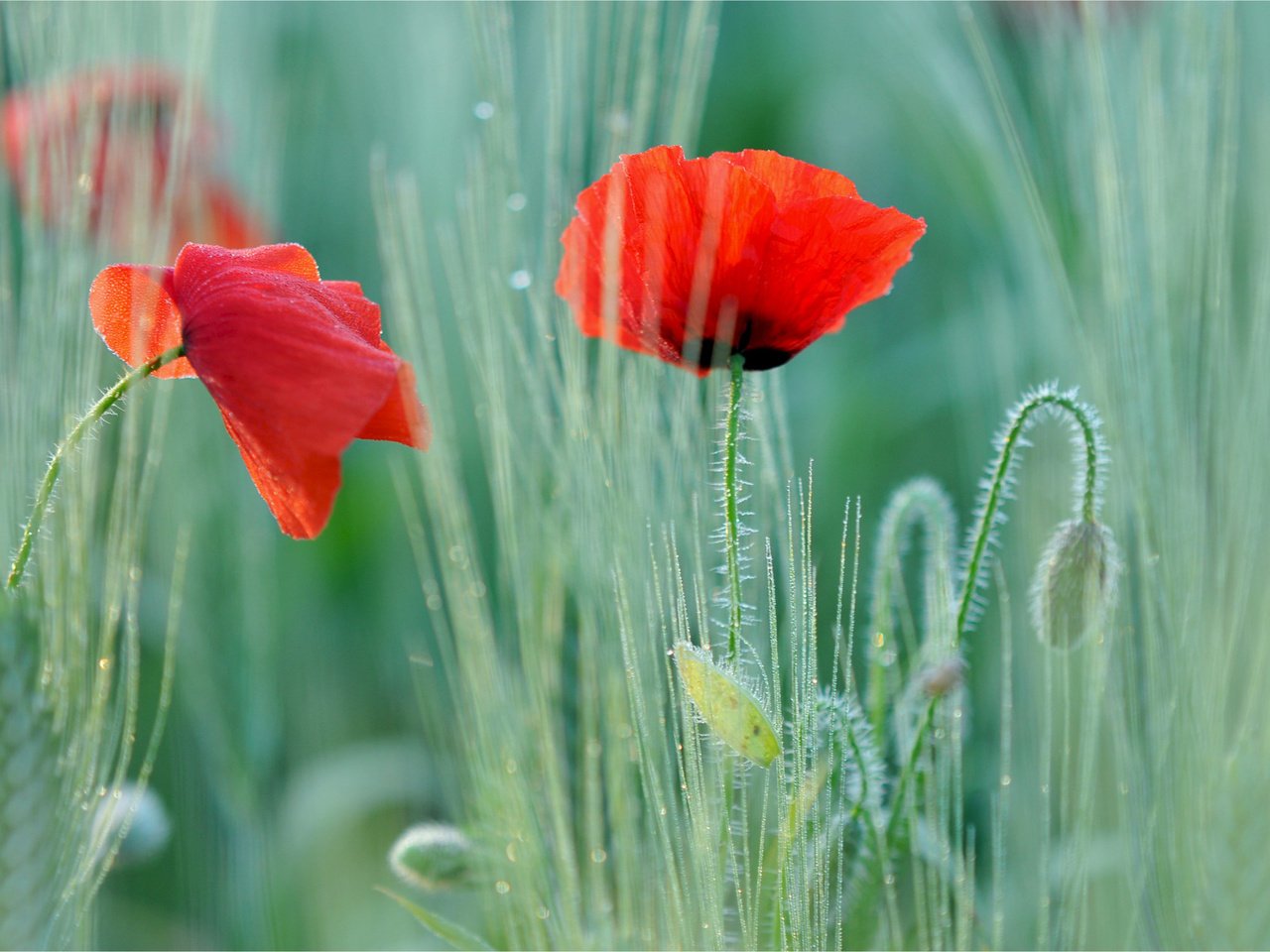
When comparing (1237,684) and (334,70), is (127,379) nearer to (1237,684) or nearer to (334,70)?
(1237,684)

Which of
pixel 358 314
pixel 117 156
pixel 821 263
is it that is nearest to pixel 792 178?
pixel 821 263

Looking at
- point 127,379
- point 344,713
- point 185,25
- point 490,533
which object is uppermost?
point 185,25

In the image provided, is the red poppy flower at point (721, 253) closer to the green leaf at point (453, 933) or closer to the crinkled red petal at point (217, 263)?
the crinkled red petal at point (217, 263)

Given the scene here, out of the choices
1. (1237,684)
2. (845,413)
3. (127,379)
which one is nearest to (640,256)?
(127,379)

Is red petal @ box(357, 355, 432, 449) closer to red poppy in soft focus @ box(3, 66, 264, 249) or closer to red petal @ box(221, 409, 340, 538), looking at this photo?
red petal @ box(221, 409, 340, 538)

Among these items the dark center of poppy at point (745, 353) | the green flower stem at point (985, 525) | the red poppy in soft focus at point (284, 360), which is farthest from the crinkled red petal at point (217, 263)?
the green flower stem at point (985, 525)

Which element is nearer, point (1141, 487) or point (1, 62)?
point (1141, 487)

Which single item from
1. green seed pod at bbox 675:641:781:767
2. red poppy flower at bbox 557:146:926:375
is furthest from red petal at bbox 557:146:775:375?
green seed pod at bbox 675:641:781:767
